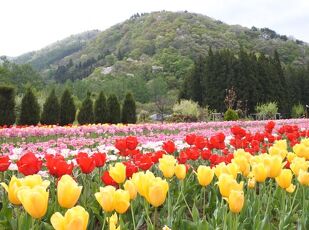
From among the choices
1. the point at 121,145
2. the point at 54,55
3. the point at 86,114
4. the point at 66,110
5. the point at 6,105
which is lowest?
the point at 121,145

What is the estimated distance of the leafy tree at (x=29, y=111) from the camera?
71.2ft

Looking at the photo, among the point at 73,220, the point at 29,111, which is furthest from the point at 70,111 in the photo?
the point at 73,220

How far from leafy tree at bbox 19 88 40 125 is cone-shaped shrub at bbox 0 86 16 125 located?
655mm

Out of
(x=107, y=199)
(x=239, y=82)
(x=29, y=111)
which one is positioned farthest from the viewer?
(x=239, y=82)

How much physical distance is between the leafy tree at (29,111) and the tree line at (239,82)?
25769 millimetres

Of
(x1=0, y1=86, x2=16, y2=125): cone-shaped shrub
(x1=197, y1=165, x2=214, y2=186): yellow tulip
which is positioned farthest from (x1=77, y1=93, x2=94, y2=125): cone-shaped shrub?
(x1=197, y1=165, x2=214, y2=186): yellow tulip

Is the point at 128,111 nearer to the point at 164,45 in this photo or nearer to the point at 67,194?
the point at 67,194

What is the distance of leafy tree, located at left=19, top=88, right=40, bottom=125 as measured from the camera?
21.7 meters

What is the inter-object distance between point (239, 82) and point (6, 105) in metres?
30.6

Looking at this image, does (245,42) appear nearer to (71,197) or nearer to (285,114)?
(285,114)

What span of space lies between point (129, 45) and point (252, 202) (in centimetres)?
11957

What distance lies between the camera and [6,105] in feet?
68.4

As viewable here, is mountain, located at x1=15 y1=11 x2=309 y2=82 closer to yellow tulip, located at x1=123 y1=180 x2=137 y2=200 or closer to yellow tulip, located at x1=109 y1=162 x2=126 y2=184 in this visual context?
yellow tulip, located at x1=109 y1=162 x2=126 y2=184

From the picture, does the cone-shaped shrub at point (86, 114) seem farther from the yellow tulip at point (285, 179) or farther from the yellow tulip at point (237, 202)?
the yellow tulip at point (237, 202)
